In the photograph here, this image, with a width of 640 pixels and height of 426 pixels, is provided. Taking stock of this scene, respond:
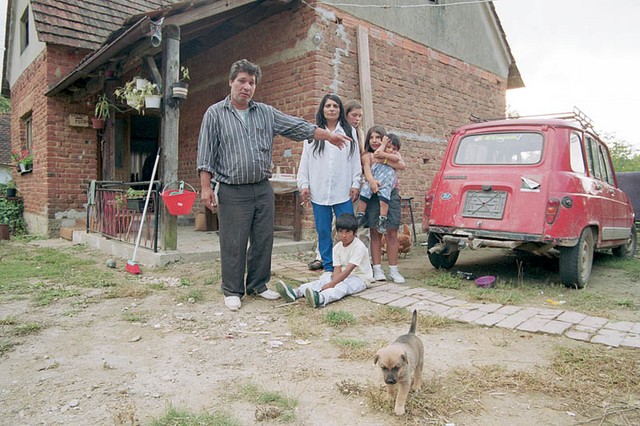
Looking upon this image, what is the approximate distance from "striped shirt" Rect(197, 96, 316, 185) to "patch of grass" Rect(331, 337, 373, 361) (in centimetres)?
162

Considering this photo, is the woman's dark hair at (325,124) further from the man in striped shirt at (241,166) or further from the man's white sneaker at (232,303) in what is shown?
the man's white sneaker at (232,303)

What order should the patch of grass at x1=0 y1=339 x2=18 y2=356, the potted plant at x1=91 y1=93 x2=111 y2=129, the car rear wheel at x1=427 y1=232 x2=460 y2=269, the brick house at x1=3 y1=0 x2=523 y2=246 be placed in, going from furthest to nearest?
the potted plant at x1=91 y1=93 x2=111 y2=129, the brick house at x1=3 y1=0 x2=523 y2=246, the car rear wheel at x1=427 y1=232 x2=460 y2=269, the patch of grass at x1=0 y1=339 x2=18 y2=356

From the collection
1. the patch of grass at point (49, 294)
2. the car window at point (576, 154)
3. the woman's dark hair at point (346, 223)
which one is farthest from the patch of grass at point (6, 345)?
the car window at point (576, 154)

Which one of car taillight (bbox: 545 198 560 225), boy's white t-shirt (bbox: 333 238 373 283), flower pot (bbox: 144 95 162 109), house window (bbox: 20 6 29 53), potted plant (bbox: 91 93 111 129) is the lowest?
boy's white t-shirt (bbox: 333 238 373 283)

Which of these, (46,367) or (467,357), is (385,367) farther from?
(46,367)

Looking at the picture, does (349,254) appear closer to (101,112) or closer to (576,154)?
(576,154)

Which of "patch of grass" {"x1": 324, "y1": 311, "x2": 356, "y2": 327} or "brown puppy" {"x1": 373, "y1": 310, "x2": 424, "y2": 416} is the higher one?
"brown puppy" {"x1": 373, "y1": 310, "x2": 424, "y2": 416}

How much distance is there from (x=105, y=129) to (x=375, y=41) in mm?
5257

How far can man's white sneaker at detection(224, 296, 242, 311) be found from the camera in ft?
12.8

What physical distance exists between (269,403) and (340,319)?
1347 millimetres

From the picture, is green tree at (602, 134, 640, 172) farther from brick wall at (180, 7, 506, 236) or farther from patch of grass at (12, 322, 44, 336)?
patch of grass at (12, 322, 44, 336)

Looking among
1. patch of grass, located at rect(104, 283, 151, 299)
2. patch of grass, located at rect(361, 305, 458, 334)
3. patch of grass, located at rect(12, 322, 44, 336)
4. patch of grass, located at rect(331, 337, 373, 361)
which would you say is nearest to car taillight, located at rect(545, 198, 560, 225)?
patch of grass, located at rect(361, 305, 458, 334)

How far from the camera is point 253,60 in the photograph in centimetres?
819

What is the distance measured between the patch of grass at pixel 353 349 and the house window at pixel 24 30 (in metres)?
11.6
